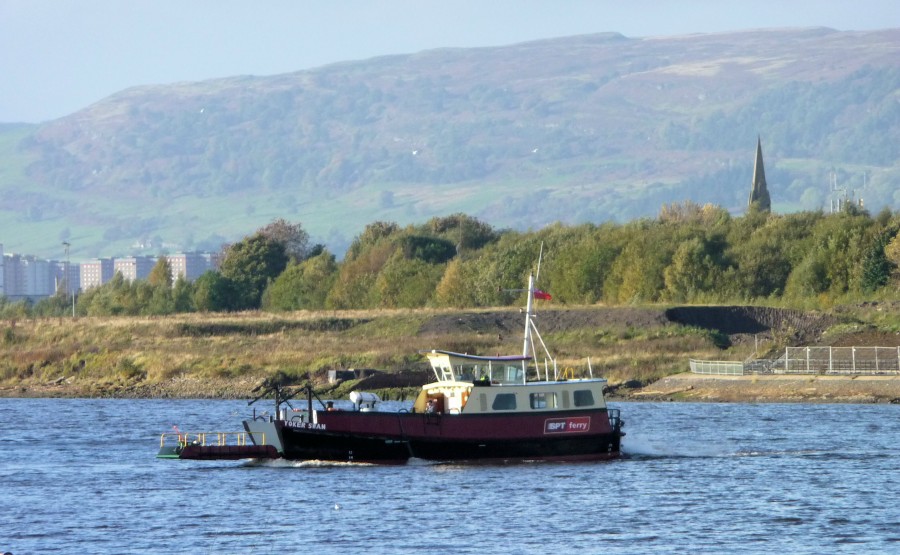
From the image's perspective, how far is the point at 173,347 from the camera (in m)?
108

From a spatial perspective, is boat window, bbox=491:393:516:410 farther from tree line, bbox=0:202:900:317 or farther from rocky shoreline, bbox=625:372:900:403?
tree line, bbox=0:202:900:317

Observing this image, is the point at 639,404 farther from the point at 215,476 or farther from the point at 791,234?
the point at 791,234

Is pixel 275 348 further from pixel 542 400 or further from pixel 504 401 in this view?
pixel 504 401

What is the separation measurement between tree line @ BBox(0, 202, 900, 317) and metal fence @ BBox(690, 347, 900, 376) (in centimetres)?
2530

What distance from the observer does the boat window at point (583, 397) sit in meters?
55.1

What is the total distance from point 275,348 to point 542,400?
52.0m

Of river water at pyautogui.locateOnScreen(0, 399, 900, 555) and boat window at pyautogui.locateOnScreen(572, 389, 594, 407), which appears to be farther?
boat window at pyautogui.locateOnScreen(572, 389, 594, 407)

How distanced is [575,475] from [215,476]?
12.2 meters

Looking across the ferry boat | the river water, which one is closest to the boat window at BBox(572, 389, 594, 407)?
the ferry boat

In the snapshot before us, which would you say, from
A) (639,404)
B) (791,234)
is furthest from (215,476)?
(791,234)

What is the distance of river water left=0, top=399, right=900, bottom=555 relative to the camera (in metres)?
39.9

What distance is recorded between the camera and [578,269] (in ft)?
432

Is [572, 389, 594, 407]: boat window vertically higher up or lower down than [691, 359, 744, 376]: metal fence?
higher up

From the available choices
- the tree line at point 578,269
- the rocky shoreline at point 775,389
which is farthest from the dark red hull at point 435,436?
the tree line at point 578,269
